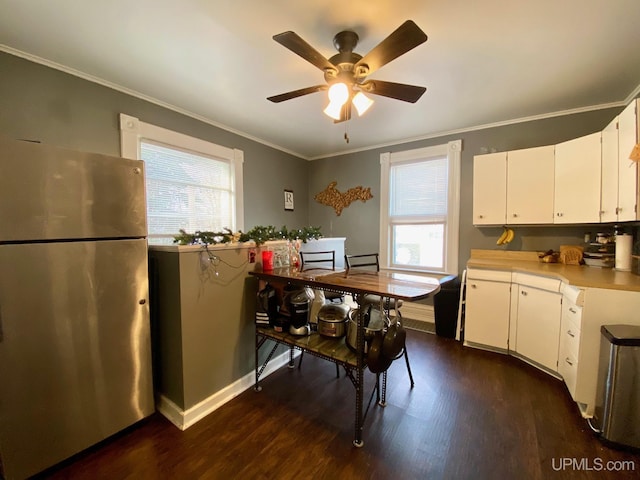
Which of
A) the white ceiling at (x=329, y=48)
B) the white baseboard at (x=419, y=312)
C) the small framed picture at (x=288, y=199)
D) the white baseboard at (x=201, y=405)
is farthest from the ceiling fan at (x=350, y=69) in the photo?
the white baseboard at (x=419, y=312)

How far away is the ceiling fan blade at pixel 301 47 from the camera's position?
1.32 metres

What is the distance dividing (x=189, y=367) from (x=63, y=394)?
61 centimetres

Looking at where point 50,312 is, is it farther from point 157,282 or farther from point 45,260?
point 157,282

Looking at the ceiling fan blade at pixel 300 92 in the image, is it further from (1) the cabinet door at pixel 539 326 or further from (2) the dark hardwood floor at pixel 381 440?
(1) the cabinet door at pixel 539 326

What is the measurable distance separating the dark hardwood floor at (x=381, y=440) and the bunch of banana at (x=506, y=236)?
1.53 meters

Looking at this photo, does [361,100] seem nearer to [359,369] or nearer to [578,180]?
[359,369]

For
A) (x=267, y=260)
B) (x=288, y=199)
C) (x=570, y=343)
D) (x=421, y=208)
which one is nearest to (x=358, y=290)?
(x=267, y=260)

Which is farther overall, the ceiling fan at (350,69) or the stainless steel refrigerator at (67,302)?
the ceiling fan at (350,69)

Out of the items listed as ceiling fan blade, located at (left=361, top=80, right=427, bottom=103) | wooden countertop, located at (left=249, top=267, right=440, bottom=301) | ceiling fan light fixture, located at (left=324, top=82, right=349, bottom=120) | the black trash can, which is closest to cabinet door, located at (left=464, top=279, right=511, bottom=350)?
the black trash can

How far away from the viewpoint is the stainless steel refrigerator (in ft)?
4.13

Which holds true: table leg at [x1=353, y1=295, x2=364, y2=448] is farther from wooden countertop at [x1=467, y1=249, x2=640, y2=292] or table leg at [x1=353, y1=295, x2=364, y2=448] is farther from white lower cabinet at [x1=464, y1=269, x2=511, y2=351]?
white lower cabinet at [x1=464, y1=269, x2=511, y2=351]

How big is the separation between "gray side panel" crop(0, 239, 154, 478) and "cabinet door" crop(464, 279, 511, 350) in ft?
9.83

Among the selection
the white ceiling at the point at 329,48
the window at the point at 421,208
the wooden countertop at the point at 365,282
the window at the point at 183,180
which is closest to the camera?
the wooden countertop at the point at 365,282

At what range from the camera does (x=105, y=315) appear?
153cm
